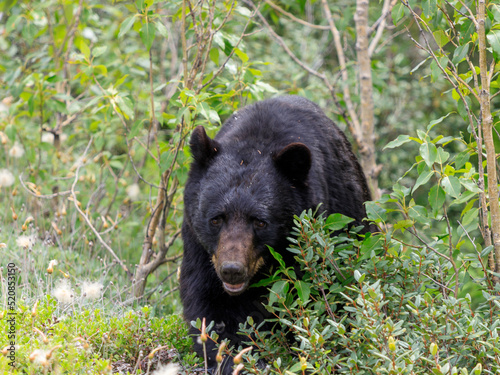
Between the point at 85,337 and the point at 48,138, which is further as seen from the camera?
the point at 48,138

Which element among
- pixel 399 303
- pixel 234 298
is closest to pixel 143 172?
pixel 234 298

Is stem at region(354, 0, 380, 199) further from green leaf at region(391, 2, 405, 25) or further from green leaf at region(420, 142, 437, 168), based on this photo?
green leaf at region(420, 142, 437, 168)

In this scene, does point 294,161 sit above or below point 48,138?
above

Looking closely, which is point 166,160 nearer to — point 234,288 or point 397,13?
point 234,288

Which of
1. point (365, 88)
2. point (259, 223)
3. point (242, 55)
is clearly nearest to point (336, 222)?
point (259, 223)

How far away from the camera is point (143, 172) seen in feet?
24.9

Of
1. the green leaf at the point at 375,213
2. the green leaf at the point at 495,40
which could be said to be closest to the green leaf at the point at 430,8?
the green leaf at the point at 495,40

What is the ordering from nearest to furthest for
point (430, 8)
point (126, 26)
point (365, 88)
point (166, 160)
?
point (430, 8) → point (126, 26) → point (166, 160) → point (365, 88)

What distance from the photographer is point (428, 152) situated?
291 cm

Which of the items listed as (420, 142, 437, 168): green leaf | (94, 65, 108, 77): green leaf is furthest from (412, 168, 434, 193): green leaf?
(94, 65, 108, 77): green leaf

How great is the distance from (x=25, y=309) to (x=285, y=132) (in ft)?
6.10

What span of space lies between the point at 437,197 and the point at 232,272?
3.84ft

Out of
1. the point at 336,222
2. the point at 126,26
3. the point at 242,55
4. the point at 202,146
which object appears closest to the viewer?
the point at 336,222

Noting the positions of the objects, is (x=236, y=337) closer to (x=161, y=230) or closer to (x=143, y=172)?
(x=161, y=230)
